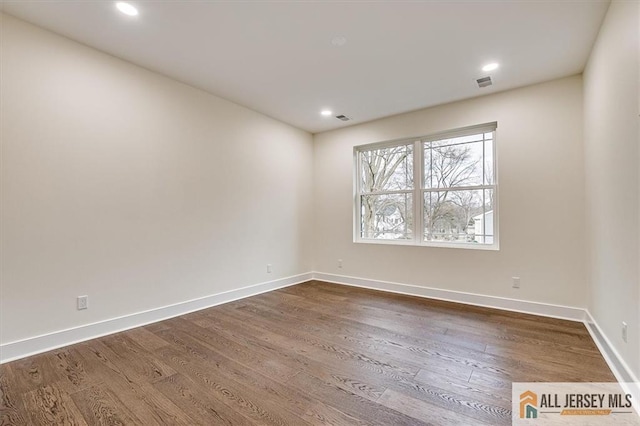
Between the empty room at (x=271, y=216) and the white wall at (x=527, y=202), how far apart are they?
23 millimetres

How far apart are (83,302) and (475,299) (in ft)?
13.9

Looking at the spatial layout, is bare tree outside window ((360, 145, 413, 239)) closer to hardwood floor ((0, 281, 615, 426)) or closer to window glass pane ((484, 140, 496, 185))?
window glass pane ((484, 140, 496, 185))

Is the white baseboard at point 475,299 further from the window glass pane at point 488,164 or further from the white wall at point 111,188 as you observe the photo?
the white wall at point 111,188

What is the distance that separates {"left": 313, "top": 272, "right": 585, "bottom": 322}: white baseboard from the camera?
3.13m

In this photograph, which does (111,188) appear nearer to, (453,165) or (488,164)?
(453,165)

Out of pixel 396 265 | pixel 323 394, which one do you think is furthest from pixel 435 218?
pixel 323 394

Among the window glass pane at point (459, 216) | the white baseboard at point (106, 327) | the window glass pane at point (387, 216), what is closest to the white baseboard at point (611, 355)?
the window glass pane at point (459, 216)

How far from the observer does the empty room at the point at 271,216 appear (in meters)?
1.83

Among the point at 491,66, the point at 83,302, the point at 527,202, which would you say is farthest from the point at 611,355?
the point at 83,302

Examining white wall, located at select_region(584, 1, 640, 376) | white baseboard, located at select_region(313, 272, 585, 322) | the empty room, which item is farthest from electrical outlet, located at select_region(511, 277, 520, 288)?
white wall, located at select_region(584, 1, 640, 376)

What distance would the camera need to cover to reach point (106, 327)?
2.72m

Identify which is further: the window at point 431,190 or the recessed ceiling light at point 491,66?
the window at point 431,190

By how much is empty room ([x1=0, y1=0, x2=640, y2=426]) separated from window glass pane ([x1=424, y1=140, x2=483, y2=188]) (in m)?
0.03

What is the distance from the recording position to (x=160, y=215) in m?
3.16
